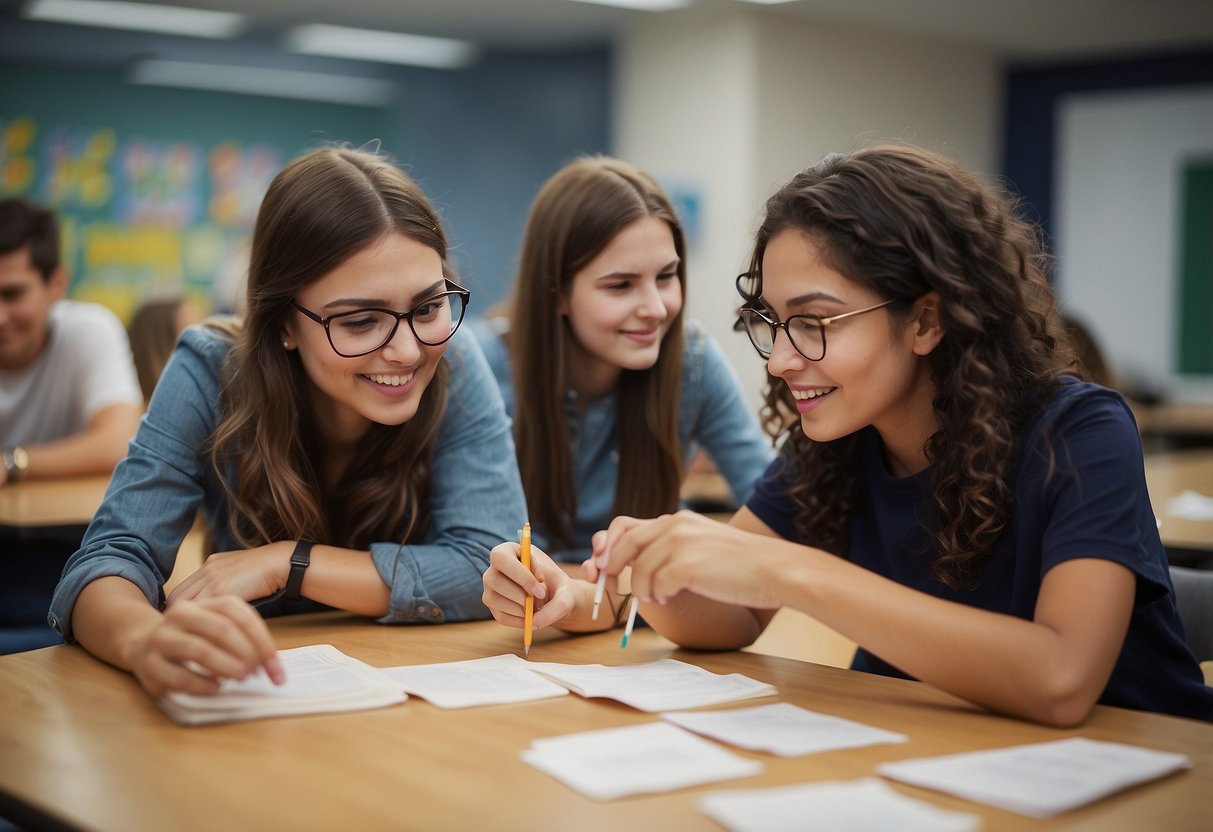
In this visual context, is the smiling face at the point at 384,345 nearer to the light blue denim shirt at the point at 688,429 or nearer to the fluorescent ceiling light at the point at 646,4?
the light blue denim shirt at the point at 688,429

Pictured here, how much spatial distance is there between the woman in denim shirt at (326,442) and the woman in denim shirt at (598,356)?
0.57 m

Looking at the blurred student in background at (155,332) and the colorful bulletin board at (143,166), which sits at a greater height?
the colorful bulletin board at (143,166)

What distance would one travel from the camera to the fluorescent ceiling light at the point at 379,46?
27.4 ft

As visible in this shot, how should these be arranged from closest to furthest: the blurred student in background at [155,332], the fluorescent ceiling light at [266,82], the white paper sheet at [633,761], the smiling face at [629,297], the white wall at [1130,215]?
the white paper sheet at [633,761]
the smiling face at [629,297]
the blurred student in background at [155,332]
the fluorescent ceiling light at [266,82]
the white wall at [1130,215]

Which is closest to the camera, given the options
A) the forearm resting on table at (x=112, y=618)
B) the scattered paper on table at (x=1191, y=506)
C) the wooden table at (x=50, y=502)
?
the forearm resting on table at (x=112, y=618)

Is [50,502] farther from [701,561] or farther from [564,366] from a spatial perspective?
[701,561]

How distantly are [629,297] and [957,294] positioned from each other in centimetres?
110

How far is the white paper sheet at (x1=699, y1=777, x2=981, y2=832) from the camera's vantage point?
3.29 feet

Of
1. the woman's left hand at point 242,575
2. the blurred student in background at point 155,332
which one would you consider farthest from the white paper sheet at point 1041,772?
the blurred student in background at point 155,332

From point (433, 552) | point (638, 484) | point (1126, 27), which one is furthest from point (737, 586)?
point (1126, 27)

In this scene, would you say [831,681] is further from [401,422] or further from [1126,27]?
[1126,27]

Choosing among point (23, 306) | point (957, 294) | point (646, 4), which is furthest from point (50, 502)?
point (646, 4)

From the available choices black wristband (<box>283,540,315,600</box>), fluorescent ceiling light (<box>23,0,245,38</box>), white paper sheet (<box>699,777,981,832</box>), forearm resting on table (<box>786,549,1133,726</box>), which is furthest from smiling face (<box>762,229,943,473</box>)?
fluorescent ceiling light (<box>23,0,245,38</box>)

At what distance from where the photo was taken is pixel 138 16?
25.5 ft
